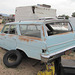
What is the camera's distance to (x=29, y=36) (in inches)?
125

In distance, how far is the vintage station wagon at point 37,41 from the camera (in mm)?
2713

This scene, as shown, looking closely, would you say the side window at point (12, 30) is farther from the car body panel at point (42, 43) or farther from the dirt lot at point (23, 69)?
the dirt lot at point (23, 69)

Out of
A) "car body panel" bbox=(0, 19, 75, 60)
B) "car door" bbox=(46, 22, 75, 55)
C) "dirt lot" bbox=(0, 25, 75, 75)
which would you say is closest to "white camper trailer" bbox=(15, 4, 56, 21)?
"car body panel" bbox=(0, 19, 75, 60)

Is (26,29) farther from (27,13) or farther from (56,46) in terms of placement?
(27,13)

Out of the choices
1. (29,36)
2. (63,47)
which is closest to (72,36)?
(63,47)

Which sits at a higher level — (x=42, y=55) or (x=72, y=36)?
(x=72, y=36)

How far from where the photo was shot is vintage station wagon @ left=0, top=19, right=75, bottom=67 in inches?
107

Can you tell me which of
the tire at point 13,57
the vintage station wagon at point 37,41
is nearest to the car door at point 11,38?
the vintage station wagon at point 37,41

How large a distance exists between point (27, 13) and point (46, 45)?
9.33 ft

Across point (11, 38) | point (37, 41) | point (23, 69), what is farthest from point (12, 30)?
point (23, 69)

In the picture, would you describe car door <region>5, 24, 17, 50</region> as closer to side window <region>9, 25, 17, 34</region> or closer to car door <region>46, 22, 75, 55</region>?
side window <region>9, 25, 17, 34</region>

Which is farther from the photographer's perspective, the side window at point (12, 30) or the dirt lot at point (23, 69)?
the side window at point (12, 30)

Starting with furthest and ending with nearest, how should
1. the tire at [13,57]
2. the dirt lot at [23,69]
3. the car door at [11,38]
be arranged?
1. the car door at [11,38]
2. the tire at [13,57]
3. the dirt lot at [23,69]

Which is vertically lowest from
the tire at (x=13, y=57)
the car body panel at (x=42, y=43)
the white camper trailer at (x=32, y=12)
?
the tire at (x=13, y=57)
